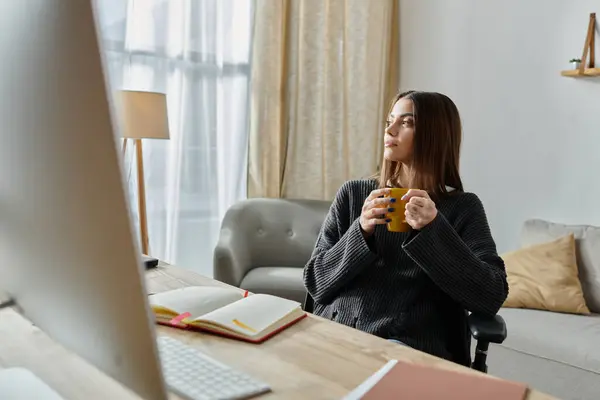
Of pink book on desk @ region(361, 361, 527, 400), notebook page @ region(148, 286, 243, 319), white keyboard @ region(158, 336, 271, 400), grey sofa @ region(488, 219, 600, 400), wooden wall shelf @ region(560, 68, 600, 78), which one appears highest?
wooden wall shelf @ region(560, 68, 600, 78)

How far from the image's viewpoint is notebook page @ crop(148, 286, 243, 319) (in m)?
1.20

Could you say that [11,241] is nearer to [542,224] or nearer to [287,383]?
[287,383]

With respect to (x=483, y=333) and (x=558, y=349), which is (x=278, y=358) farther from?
(x=558, y=349)

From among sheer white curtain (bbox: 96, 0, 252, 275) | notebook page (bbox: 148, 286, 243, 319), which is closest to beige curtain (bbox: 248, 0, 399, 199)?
sheer white curtain (bbox: 96, 0, 252, 275)

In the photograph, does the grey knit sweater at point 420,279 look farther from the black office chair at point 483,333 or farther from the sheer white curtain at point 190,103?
the sheer white curtain at point 190,103

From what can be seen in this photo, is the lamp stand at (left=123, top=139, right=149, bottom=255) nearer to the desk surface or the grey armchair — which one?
the grey armchair

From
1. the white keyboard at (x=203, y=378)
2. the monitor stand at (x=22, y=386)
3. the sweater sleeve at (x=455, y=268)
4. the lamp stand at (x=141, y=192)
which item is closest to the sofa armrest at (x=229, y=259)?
the lamp stand at (x=141, y=192)

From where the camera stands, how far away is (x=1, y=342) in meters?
1.01

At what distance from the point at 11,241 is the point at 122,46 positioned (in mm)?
2553

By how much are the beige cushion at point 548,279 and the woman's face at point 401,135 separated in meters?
1.32

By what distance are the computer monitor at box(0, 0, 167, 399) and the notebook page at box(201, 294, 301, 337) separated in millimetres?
542

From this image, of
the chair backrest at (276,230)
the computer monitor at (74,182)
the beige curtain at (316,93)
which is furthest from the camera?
the beige curtain at (316,93)

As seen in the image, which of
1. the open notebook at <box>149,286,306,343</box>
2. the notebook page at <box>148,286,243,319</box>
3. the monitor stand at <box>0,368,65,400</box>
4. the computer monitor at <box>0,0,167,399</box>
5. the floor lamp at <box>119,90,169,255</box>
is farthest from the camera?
the floor lamp at <box>119,90,169,255</box>

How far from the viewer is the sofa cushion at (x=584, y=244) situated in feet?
8.56
